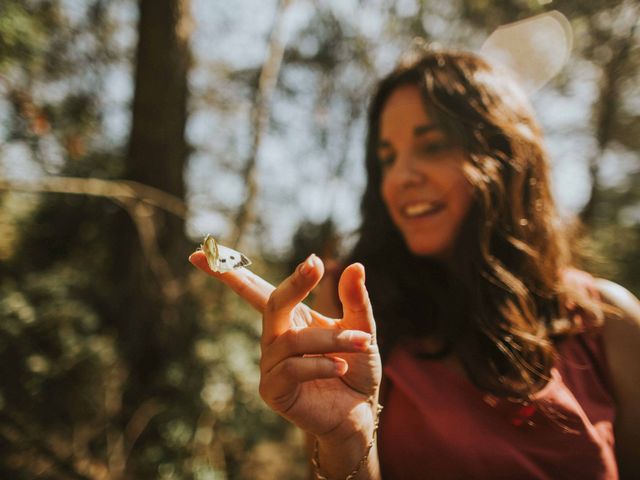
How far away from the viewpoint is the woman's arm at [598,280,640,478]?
1.85 m

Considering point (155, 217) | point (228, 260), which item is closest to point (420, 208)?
point (228, 260)

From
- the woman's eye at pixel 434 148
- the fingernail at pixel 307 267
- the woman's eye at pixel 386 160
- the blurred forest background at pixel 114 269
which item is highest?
the woman's eye at pixel 434 148

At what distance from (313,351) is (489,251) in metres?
1.39

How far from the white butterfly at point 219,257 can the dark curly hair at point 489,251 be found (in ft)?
3.82

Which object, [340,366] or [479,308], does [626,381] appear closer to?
[479,308]

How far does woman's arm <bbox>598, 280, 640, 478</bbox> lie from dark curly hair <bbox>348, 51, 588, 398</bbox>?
0.19 m

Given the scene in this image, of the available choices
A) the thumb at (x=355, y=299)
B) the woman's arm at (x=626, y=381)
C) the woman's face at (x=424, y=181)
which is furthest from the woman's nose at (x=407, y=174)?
the woman's arm at (x=626, y=381)

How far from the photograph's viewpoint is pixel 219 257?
105 cm

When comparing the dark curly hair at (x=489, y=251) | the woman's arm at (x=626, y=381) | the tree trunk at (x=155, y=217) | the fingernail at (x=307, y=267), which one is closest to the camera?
the fingernail at (x=307, y=267)

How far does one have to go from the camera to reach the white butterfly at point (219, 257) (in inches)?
40.6

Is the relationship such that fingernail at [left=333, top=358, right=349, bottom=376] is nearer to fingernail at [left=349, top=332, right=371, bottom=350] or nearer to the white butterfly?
fingernail at [left=349, top=332, right=371, bottom=350]

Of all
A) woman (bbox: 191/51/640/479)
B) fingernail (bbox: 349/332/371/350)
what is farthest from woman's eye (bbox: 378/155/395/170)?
A: fingernail (bbox: 349/332/371/350)

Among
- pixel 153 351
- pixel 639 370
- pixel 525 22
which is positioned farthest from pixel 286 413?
pixel 525 22

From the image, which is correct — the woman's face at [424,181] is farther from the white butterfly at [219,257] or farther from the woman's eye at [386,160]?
Answer: the white butterfly at [219,257]
